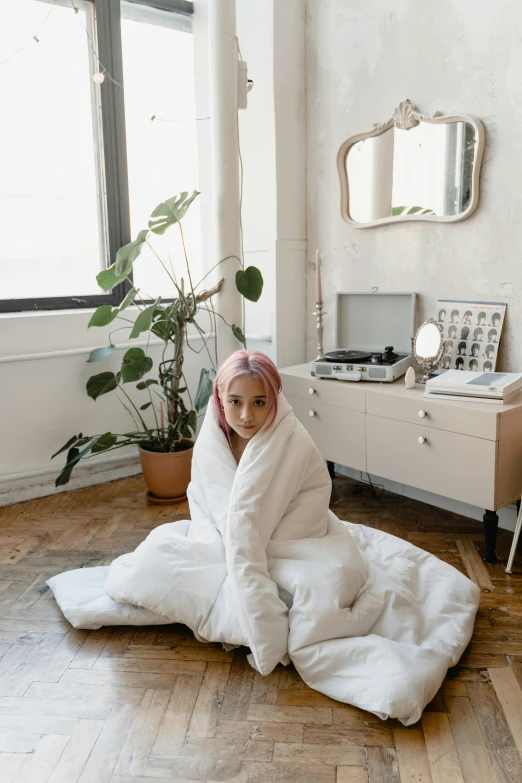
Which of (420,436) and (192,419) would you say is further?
(192,419)

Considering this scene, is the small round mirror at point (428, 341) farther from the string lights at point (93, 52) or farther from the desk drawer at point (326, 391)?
the string lights at point (93, 52)

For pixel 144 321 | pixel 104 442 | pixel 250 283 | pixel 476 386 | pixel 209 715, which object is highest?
pixel 250 283

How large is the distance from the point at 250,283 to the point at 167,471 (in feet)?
3.15

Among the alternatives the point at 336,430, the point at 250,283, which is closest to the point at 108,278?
the point at 250,283

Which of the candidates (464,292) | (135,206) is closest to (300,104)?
(135,206)

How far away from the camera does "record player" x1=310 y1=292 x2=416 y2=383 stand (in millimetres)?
2877

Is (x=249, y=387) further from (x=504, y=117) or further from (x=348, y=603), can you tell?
(x=504, y=117)

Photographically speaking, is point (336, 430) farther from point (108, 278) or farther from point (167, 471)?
point (108, 278)

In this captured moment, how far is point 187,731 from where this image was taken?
163 cm

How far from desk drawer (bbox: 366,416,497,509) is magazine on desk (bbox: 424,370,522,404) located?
150mm

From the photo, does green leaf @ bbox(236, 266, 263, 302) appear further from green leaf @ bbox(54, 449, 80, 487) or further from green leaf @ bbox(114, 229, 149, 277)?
green leaf @ bbox(54, 449, 80, 487)

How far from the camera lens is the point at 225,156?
3.15 m

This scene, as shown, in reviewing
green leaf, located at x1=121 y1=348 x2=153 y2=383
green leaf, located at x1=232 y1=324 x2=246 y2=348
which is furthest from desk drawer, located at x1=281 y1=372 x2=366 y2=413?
green leaf, located at x1=121 y1=348 x2=153 y2=383

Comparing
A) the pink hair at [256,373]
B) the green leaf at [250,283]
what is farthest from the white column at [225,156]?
the pink hair at [256,373]
